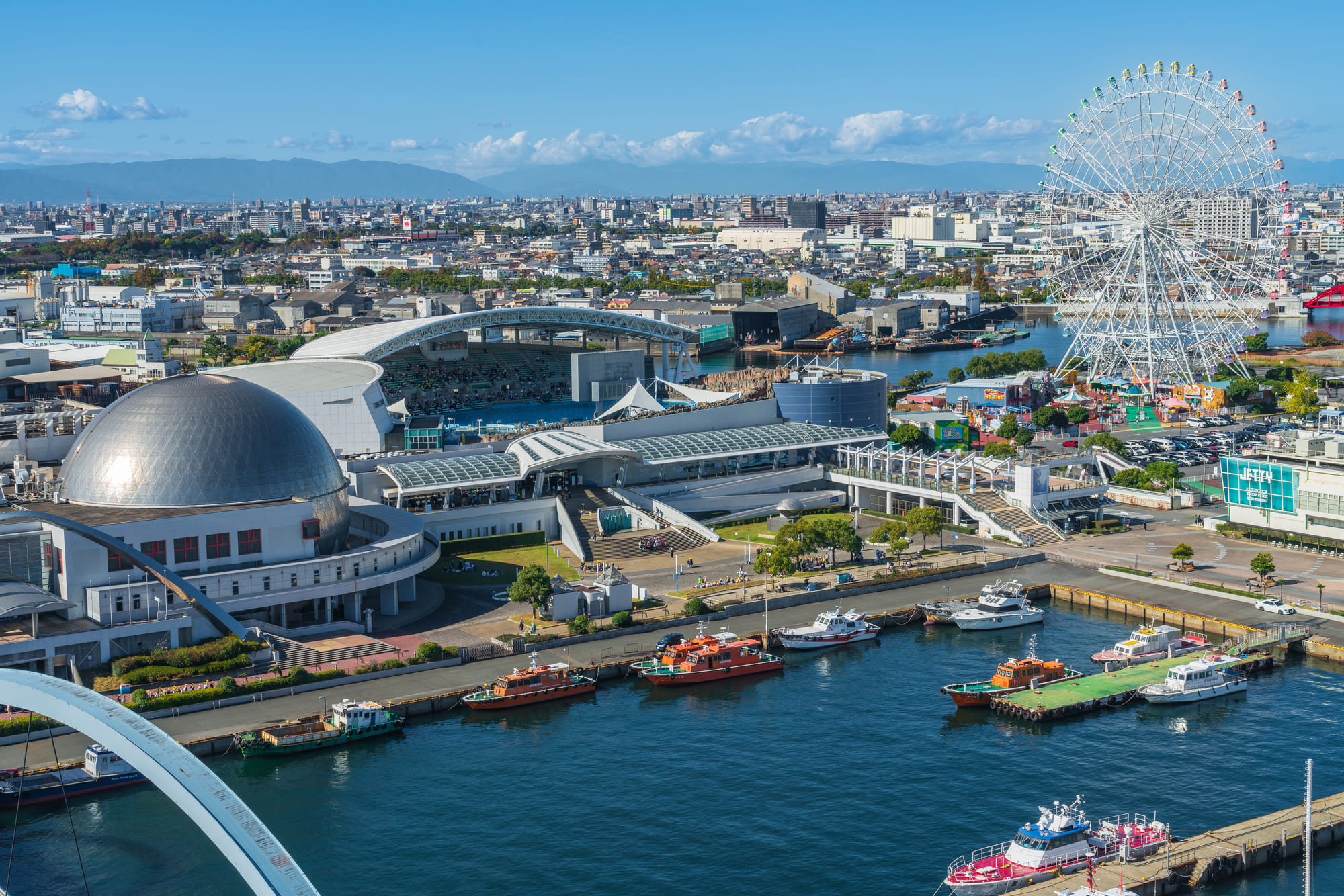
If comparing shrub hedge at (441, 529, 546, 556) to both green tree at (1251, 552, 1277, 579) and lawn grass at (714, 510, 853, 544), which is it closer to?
lawn grass at (714, 510, 853, 544)

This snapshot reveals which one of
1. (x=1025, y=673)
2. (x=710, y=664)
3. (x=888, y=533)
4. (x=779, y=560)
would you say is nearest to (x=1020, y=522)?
(x=888, y=533)

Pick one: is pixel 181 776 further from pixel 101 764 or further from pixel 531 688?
pixel 531 688

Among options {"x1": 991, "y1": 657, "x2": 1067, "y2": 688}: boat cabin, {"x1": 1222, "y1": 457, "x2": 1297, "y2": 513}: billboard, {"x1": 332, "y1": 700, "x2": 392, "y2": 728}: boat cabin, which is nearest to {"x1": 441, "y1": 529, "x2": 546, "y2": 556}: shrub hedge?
{"x1": 332, "y1": 700, "x2": 392, "y2": 728}: boat cabin

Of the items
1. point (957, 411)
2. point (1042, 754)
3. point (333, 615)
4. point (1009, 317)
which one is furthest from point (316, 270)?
point (1042, 754)

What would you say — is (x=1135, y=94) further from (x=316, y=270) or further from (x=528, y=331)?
(x=316, y=270)

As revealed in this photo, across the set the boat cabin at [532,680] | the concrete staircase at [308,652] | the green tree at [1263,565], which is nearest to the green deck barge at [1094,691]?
the green tree at [1263,565]

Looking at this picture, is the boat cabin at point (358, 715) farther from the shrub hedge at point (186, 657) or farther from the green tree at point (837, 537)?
the green tree at point (837, 537)
